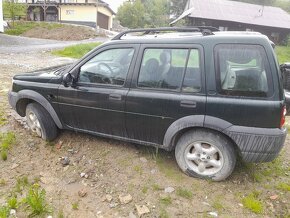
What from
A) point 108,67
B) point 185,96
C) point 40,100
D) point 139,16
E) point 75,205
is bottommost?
point 75,205

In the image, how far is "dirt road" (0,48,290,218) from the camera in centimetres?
324

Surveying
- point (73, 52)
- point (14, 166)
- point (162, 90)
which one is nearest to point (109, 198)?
point (162, 90)

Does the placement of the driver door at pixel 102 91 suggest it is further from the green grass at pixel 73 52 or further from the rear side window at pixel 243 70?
the green grass at pixel 73 52

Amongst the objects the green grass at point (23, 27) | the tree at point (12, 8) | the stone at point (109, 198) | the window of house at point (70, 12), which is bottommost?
the stone at point (109, 198)

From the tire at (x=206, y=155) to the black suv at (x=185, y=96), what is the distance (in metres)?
0.01

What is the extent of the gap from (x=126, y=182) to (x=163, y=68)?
1.62 m

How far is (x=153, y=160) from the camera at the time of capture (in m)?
4.06

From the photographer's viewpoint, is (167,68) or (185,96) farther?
(167,68)

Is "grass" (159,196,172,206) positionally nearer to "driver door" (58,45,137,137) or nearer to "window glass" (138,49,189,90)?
"driver door" (58,45,137,137)

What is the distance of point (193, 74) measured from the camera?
3.34 metres

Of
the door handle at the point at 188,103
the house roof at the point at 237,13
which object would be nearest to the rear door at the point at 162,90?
the door handle at the point at 188,103

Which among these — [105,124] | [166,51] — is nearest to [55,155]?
[105,124]

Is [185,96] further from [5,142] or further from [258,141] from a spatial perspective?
[5,142]

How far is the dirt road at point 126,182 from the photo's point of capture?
324cm
